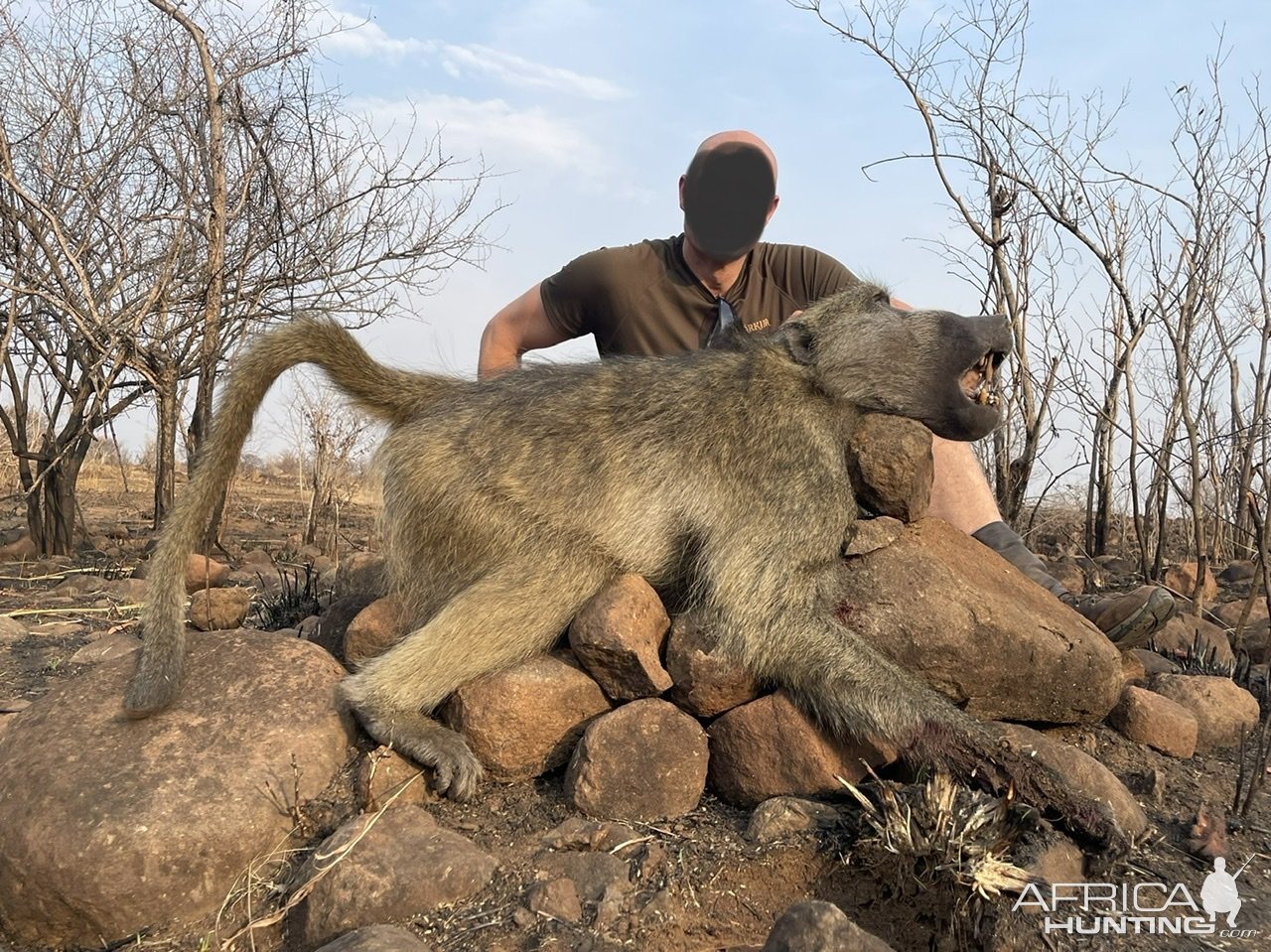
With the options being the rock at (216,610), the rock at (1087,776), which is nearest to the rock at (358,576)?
the rock at (216,610)

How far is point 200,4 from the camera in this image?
5.73 meters

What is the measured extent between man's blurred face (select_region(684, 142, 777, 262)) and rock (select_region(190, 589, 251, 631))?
2363mm

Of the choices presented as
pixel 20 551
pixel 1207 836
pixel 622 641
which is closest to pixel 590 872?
pixel 622 641

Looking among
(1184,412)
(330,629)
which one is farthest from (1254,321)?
(330,629)

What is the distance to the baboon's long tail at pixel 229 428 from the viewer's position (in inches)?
98.0

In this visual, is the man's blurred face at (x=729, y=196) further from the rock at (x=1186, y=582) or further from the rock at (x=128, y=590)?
the rock at (x=128, y=590)

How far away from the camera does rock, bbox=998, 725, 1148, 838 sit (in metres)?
2.35

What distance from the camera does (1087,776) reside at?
93.7 inches

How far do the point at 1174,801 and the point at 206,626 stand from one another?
3.26m

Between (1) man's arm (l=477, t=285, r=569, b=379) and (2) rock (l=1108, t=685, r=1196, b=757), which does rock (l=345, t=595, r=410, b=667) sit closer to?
(1) man's arm (l=477, t=285, r=569, b=379)

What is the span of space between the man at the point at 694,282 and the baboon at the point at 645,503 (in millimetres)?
1071

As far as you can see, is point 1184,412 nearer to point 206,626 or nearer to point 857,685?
point 857,685

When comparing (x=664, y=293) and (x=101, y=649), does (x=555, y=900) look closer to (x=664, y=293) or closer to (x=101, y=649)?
(x=101, y=649)

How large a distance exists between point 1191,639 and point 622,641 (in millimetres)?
2602
